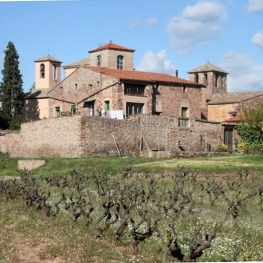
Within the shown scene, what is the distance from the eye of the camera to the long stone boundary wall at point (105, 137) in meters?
37.5

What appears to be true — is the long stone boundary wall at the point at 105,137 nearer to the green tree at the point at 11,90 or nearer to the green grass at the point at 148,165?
the green grass at the point at 148,165

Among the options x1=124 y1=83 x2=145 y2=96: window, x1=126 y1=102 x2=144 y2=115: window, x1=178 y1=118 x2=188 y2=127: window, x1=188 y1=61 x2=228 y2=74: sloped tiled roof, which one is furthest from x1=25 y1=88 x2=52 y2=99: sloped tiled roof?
x1=188 y1=61 x2=228 y2=74: sloped tiled roof

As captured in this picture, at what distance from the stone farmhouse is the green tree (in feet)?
8.39

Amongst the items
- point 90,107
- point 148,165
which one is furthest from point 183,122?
point 148,165

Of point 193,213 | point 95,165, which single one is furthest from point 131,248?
point 95,165

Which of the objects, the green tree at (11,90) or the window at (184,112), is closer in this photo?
the window at (184,112)

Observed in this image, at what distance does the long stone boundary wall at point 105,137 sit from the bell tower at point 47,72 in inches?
570

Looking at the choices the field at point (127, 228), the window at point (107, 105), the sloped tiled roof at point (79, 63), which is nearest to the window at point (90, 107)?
the window at point (107, 105)

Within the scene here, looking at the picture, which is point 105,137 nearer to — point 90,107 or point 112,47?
point 90,107

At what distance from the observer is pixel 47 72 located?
57.5 metres

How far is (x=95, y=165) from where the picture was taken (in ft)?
103

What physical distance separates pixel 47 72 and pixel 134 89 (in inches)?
597

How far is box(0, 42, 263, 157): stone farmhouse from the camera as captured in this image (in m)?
38.3

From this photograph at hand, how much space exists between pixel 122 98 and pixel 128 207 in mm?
30325
